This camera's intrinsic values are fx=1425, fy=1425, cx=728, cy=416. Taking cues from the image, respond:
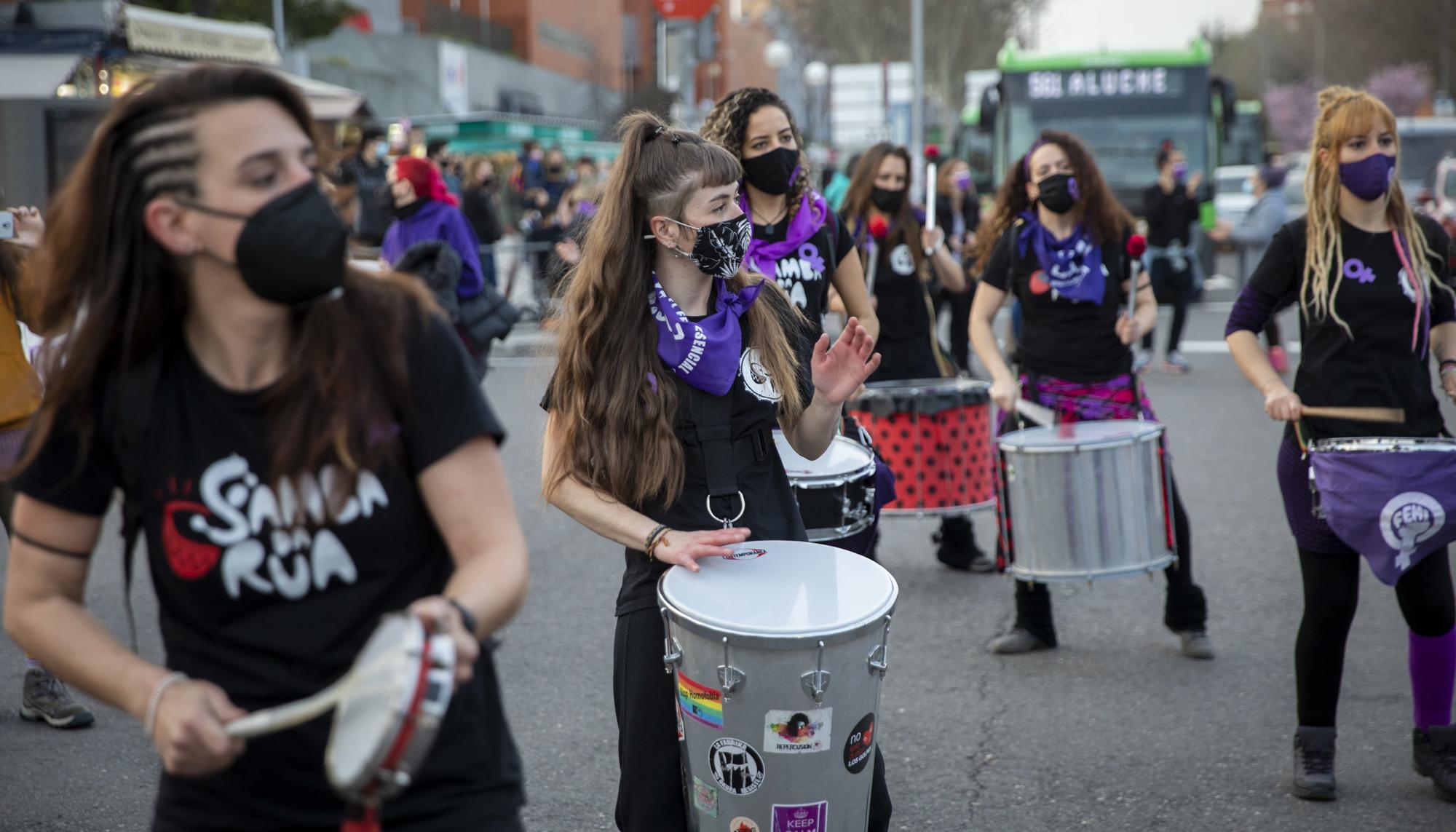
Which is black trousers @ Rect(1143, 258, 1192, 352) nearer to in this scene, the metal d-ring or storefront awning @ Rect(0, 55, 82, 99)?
storefront awning @ Rect(0, 55, 82, 99)

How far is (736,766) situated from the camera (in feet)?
8.68

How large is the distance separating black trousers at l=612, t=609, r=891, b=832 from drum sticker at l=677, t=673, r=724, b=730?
0.32ft

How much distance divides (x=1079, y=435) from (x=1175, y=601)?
92cm

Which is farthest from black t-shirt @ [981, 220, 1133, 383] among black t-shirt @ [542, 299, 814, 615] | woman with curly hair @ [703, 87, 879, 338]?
black t-shirt @ [542, 299, 814, 615]

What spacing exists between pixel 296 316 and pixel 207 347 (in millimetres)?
125

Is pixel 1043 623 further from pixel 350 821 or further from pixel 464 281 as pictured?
pixel 350 821

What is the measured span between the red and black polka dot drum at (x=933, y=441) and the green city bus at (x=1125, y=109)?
474 inches

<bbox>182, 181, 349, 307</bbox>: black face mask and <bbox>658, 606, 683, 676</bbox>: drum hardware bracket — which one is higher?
<bbox>182, 181, 349, 307</bbox>: black face mask

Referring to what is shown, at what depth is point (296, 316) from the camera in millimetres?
1966

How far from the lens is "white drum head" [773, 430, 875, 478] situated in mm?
3832

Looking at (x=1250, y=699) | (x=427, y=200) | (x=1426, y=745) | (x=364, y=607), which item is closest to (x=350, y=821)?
(x=364, y=607)

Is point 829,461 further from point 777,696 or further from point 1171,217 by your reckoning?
point 1171,217

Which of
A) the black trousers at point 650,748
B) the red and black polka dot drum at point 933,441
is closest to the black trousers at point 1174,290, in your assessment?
the red and black polka dot drum at point 933,441

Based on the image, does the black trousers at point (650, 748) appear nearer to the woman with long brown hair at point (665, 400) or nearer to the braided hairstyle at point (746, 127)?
the woman with long brown hair at point (665, 400)
